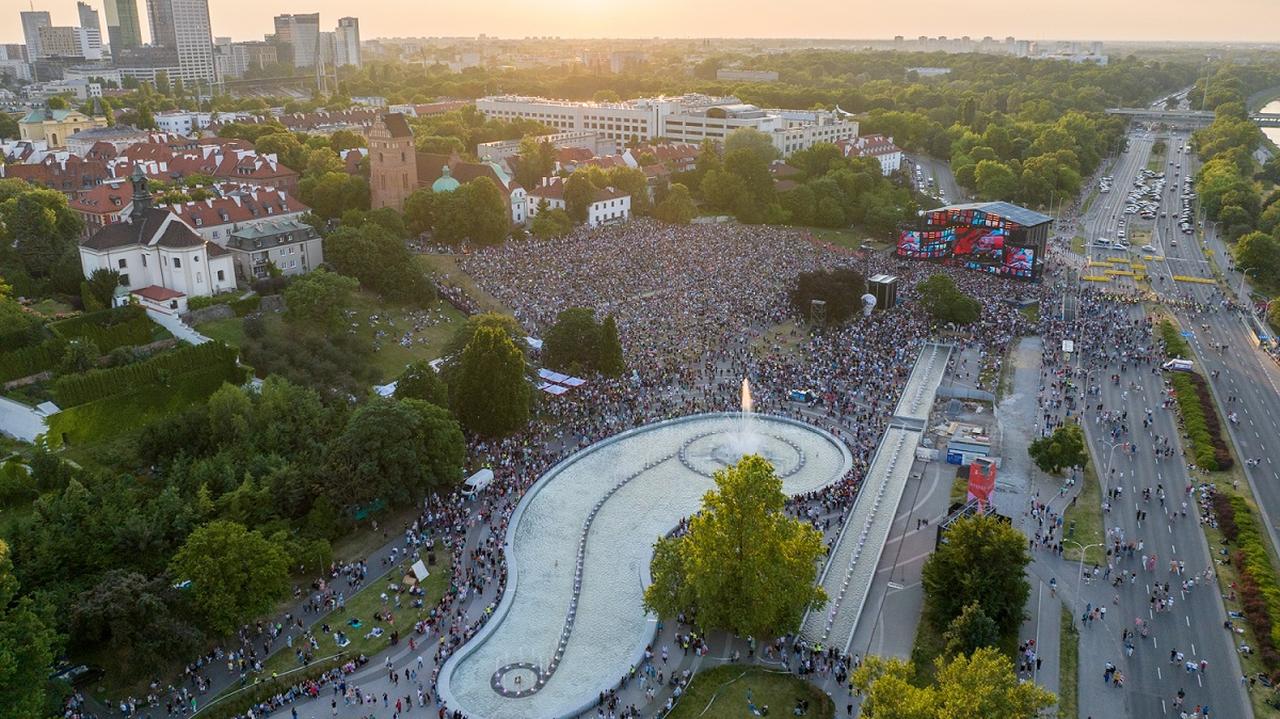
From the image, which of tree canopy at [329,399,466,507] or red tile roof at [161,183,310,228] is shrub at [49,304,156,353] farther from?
tree canopy at [329,399,466,507]

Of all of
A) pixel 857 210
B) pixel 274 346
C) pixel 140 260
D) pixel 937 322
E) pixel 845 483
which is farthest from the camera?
pixel 857 210

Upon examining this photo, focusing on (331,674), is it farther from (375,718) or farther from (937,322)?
(937,322)

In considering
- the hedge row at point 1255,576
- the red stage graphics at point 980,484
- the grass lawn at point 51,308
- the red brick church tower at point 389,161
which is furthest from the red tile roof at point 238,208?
the hedge row at point 1255,576

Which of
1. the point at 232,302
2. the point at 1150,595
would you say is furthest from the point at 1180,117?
the point at 232,302

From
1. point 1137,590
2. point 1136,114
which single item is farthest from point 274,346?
point 1136,114

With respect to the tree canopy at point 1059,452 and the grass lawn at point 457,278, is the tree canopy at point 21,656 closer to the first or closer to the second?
the grass lawn at point 457,278

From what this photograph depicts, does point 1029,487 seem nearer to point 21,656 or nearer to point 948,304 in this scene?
point 948,304

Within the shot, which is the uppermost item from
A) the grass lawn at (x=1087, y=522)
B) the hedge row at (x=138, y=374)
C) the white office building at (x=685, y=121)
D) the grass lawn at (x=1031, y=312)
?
the white office building at (x=685, y=121)
